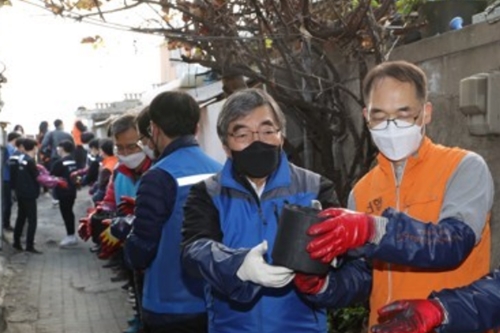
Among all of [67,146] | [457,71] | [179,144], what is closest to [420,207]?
[179,144]

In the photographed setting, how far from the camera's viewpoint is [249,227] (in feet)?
11.5

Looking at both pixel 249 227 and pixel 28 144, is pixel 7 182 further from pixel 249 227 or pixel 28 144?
pixel 249 227

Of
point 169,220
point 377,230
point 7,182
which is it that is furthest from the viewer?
point 7,182

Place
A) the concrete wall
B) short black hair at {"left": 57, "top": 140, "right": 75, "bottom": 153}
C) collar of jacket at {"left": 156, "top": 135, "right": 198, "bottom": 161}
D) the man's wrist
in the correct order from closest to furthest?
the man's wrist
collar of jacket at {"left": 156, "top": 135, "right": 198, "bottom": 161}
the concrete wall
short black hair at {"left": 57, "top": 140, "right": 75, "bottom": 153}

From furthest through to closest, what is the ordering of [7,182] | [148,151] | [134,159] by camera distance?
1. [7,182]
2. [134,159]
3. [148,151]

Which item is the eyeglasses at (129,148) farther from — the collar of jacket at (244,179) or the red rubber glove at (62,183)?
the red rubber glove at (62,183)

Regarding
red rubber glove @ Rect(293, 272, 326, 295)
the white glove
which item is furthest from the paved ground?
the white glove

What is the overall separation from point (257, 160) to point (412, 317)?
1171mm

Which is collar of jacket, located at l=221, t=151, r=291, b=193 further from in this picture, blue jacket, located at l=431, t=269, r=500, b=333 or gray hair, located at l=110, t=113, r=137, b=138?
gray hair, located at l=110, t=113, r=137, b=138

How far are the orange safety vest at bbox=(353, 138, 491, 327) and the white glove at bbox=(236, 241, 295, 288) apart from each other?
46 cm

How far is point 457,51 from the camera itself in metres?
6.24

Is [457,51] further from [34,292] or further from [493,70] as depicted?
[34,292]

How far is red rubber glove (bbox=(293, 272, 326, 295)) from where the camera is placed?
3143 millimetres

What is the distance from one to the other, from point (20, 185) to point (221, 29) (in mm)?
7680
